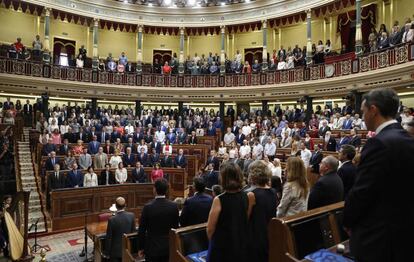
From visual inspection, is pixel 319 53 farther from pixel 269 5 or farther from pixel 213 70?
pixel 213 70

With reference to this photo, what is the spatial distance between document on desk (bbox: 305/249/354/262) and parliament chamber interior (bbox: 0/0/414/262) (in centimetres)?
2

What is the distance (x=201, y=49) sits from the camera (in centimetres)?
2211

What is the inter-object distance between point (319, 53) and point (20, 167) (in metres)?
12.7

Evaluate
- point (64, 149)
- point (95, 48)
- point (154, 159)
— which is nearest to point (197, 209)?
point (154, 159)

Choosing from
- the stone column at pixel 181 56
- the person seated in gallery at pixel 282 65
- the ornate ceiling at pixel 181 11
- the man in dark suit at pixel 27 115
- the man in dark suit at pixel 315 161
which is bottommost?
the man in dark suit at pixel 315 161

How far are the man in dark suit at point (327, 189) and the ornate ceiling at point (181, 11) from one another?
49.1 ft

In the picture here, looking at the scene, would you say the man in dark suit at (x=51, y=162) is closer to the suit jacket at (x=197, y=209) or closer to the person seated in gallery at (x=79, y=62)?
the suit jacket at (x=197, y=209)

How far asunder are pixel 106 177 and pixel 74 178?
0.86 meters

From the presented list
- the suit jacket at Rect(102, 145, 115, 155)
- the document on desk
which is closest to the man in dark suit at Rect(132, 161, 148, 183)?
the suit jacket at Rect(102, 145, 115, 155)

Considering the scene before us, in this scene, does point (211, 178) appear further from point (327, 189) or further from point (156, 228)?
point (327, 189)

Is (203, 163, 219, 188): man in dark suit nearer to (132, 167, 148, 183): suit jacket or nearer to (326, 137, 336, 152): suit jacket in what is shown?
(132, 167, 148, 183): suit jacket

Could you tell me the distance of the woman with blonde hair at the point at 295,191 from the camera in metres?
3.05

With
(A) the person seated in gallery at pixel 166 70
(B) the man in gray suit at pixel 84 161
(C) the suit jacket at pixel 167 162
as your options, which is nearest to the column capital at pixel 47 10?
(A) the person seated in gallery at pixel 166 70

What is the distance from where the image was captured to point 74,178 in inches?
334
